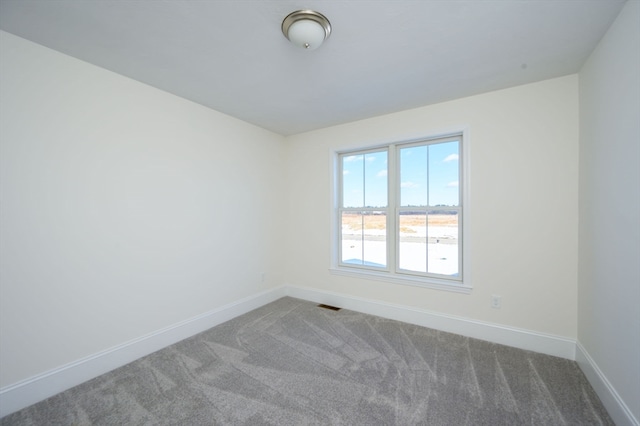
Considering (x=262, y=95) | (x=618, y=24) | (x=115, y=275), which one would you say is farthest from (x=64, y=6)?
(x=618, y=24)

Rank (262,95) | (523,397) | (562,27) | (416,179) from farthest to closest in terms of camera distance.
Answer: (416,179), (262,95), (523,397), (562,27)

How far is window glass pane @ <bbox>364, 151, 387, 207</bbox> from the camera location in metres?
3.44

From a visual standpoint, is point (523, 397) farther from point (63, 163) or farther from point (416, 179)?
point (63, 163)

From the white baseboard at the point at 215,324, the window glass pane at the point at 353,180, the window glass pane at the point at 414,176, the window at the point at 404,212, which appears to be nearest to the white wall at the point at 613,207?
the white baseboard at the point at 215,324

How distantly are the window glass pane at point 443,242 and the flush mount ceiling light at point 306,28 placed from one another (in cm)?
230

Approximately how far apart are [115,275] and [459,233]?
11.7 ft

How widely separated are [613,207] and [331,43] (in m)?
2.27

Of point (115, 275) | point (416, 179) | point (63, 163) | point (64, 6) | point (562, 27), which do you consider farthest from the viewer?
point (416, 179)

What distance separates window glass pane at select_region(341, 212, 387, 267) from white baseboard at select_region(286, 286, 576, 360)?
0.56 m

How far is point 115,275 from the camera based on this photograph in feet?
7.32

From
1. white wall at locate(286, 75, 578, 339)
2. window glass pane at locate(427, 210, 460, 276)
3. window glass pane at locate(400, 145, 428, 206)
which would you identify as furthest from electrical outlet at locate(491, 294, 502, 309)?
window glass pane at locate(400, 145, 428, 206)

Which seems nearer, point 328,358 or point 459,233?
point 328,358

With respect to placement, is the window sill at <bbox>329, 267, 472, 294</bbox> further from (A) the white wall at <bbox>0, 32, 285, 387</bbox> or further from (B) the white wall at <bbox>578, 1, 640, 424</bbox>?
(A) the white wall at <bbox>0, 32, 285, 387</bbox>

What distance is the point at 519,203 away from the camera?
249 cm
